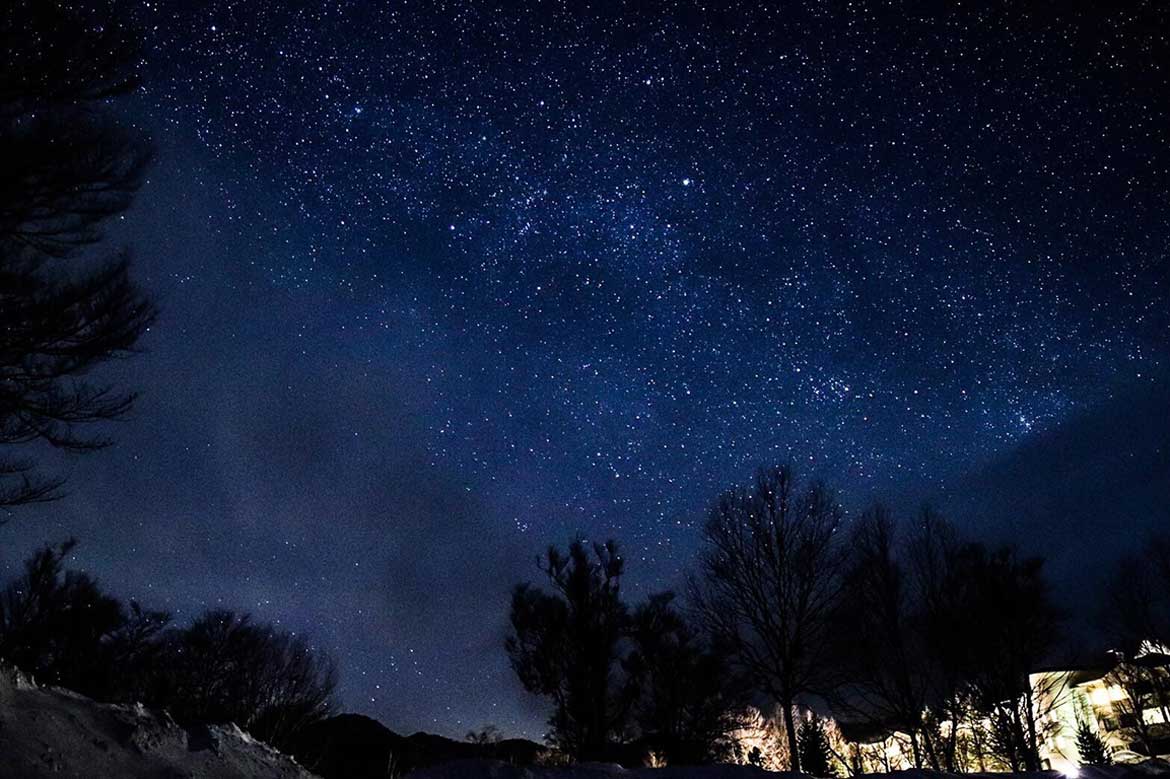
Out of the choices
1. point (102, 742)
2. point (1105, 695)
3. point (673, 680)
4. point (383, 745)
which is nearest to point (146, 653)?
point (383, 745)

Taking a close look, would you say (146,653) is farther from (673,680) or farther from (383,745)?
(673,680)

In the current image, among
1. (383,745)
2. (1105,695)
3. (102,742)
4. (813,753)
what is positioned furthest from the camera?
(1105,695)

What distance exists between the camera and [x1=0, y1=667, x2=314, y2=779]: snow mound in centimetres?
240

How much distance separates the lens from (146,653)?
2638 centimetres

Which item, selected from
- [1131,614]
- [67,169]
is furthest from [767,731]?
[67,169]

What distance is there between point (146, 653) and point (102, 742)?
97.4 feet

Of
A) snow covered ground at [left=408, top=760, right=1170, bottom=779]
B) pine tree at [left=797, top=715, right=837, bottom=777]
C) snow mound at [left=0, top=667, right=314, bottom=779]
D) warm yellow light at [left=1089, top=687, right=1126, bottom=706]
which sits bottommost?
warm yellow light at [left=1089, top=687, right=1126, bottom=706]

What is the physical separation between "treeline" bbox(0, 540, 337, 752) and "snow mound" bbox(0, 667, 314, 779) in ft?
48.1

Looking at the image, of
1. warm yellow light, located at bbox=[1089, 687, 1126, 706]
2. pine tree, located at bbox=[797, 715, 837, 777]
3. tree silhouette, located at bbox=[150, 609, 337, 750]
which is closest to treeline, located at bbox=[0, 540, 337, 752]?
tree silhouette, located at bbox=[150, 609, 337, 750]

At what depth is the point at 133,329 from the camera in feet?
32.7

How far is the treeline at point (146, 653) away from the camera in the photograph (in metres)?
20.5

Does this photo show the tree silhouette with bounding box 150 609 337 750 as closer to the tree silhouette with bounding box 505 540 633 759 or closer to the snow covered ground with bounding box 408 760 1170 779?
the tree silhouette with bounding box 505 540 633 759

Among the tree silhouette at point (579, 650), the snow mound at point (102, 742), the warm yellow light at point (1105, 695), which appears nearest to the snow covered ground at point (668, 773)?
the snow mound at point (102, 742)

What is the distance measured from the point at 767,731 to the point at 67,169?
136 ft
